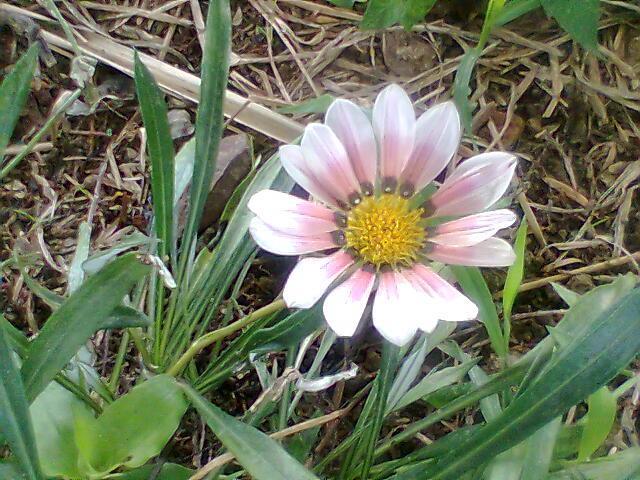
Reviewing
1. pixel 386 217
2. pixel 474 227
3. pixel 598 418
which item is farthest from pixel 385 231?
pixel 598 418

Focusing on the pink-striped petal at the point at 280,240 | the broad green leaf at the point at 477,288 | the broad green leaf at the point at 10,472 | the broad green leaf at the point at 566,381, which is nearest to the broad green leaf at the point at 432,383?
the broad green leaf at the point at 477,288

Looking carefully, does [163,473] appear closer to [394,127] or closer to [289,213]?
[289,213]

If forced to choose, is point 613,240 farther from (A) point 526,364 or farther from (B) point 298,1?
(B) point 298,1

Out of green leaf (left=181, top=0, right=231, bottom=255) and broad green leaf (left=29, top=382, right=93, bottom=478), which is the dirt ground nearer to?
green leaf (left=181, top=0, right=231, bottom=255)

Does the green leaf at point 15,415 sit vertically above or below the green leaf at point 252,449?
above

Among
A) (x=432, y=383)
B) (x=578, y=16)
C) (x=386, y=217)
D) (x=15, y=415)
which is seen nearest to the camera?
(x=15, y=415)

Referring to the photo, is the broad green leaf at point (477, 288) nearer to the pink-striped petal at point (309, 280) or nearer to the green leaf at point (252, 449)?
the pink-striped petal at point (309, 280)

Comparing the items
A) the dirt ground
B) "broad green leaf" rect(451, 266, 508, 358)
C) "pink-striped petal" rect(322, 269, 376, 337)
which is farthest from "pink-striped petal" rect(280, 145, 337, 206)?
the dirt ground
